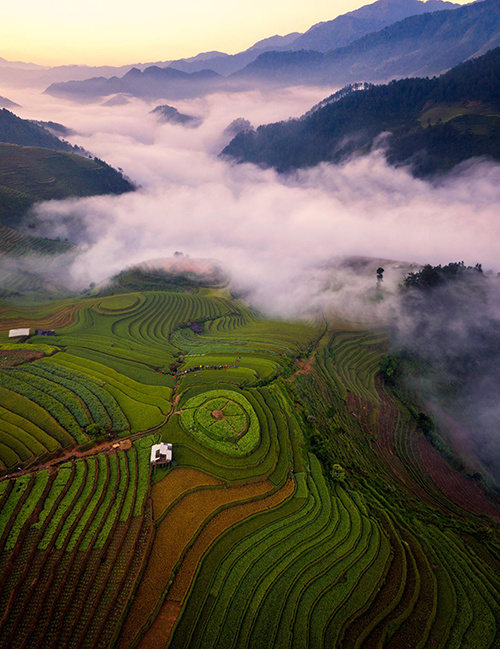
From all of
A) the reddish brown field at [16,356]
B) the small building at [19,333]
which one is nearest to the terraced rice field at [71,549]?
the reddish brown field at [16,356]

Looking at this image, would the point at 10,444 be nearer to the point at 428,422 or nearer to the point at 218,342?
the point at 218,342

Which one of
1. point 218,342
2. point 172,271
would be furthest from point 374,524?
point 172,271

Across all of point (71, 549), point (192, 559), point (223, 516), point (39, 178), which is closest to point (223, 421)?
point (223, 516)

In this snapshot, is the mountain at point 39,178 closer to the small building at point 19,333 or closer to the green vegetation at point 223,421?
the small building at point 19,333

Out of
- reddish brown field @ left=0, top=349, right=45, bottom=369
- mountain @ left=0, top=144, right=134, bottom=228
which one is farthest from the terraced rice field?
mountain @ left=0, top=144, right=134, bottom=228

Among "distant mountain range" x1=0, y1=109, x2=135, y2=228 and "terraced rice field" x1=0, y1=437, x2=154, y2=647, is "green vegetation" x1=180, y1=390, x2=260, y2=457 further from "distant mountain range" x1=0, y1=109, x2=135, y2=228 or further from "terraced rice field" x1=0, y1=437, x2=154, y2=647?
"distant mountain range" x1=0, y1=109, x2=135, y2=228
